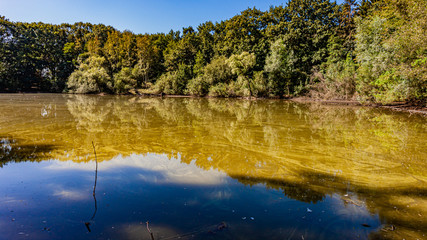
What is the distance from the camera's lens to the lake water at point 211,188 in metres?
2.75

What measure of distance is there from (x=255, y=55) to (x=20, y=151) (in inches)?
1247

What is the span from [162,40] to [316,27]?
31241 mm

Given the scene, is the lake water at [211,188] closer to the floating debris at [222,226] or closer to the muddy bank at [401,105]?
the floating debris at [222,226]

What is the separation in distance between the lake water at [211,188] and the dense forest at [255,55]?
434 inches

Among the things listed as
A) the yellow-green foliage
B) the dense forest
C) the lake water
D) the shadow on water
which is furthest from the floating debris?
the yellow-green foliage

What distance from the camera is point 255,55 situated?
33219 mm

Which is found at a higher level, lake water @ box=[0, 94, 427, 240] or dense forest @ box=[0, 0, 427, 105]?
dense forest @ box=[0, 0, 427, 105]

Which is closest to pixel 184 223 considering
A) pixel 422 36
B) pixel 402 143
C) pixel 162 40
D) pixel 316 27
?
pixel 402 143

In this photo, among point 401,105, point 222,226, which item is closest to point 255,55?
point 401,105

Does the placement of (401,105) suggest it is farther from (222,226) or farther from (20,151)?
(20,151)

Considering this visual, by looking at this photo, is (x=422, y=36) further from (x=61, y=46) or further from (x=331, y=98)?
(x=61, y=46)

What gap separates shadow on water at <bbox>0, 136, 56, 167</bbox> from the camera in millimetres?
5150

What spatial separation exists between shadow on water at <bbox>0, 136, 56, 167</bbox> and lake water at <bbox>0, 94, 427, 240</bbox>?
25 mm

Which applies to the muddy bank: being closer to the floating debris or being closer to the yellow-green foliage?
the floating debris
